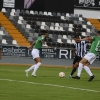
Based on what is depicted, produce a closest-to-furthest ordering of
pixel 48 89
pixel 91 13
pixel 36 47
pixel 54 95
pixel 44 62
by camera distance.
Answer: pixel 54 95 < pixel 48 89 < pixel 36 47 < pixel 44 62 < pixel 91 13

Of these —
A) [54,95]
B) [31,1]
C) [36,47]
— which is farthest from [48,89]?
[31,1]

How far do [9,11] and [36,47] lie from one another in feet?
75.7

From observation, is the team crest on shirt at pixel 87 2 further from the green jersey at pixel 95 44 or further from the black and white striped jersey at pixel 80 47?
the green jersey at pixel 95 44

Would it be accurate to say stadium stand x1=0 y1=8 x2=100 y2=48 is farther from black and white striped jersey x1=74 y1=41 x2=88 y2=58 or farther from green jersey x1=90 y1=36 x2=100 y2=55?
green jersey x1=90 y1=36 x2=100 y2=55

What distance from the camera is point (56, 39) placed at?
44250 mm

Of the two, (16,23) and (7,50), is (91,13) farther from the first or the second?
(7,50)

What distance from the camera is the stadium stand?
43.3 metres

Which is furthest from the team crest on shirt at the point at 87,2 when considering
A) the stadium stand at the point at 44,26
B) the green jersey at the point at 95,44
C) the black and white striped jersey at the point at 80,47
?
the green jersey at the point at 95,44

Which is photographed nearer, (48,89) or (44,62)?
(48,89)

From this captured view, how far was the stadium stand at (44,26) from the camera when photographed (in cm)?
4331

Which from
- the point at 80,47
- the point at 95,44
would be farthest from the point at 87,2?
the point at 95,44

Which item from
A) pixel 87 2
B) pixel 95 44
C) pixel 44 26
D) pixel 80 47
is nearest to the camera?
pixel 95 44

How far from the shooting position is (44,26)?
45875 mm

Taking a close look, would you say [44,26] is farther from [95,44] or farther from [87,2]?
[95,44]
